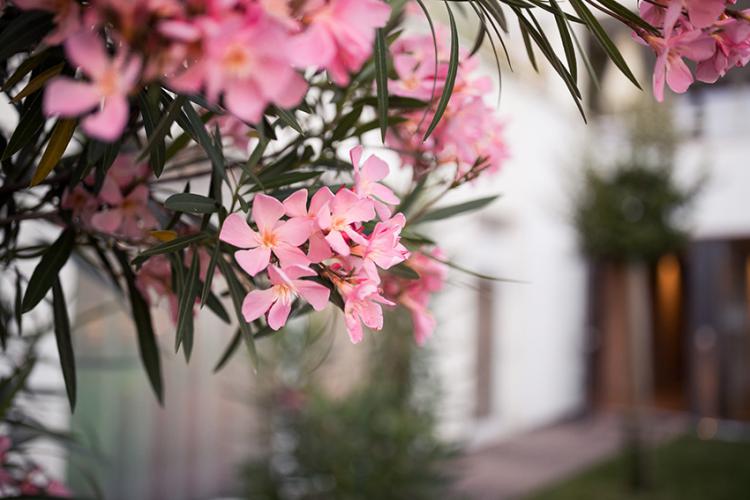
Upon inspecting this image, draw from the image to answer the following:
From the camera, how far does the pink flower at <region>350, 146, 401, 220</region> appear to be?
50cm

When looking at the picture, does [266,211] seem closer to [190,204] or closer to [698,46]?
[190,204]

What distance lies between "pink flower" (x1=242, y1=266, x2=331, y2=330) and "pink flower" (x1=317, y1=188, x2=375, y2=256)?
0.03 metres

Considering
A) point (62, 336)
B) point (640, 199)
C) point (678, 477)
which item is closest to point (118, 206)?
point (62, 336)

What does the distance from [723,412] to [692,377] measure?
429mm

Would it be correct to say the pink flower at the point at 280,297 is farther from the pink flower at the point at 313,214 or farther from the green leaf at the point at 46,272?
the green leaf at the point at 46,272

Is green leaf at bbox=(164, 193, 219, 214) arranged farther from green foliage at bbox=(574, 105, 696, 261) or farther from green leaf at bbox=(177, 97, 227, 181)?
green foliage at bbox=(574, 105, 696, 261)

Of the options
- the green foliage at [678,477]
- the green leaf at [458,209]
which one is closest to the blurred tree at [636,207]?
the green foliage at [678,477]

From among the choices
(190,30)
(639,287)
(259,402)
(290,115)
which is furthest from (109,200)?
(639,287)

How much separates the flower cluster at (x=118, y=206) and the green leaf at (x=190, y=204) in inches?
6.0

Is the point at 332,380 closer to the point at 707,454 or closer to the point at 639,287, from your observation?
the point at 639,287

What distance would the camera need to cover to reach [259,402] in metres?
3.14

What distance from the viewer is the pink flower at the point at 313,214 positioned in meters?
0.45

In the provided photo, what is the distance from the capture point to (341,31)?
0.34m

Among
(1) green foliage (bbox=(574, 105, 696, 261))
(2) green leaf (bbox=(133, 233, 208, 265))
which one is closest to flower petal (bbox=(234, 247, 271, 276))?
(2) green leaf (bbox=(133, 233, 208, 265))
